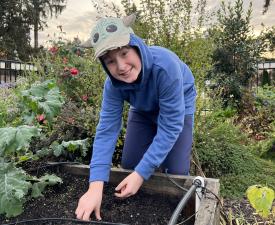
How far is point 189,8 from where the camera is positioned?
212 inches

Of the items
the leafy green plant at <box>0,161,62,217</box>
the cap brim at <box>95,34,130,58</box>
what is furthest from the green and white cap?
the leafy green plant at <box>0,161,62,217</box>

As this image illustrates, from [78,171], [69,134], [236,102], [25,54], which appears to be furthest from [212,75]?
[25,54]

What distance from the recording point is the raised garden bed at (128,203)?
2307 millimetres

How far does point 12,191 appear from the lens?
2.14 m

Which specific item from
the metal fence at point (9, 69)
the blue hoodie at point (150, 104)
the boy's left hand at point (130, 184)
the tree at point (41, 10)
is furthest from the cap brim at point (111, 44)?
the tree at point (41, 10)

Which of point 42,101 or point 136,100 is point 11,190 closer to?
point 42,101

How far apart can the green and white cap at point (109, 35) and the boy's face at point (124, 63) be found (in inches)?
2.5

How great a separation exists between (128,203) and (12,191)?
69 centimetres

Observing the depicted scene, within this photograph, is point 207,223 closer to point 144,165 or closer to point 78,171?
point 144,165

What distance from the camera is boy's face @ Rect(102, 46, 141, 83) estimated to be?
2.05 m

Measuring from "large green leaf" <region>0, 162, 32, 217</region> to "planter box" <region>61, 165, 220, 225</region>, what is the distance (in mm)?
643

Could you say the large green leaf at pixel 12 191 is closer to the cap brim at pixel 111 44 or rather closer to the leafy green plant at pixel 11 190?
the leafy green plant at pixel 11 190

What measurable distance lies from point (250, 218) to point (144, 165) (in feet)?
4.94

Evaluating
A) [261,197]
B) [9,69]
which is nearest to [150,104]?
[261,197]
